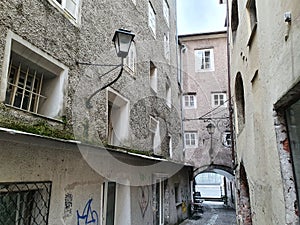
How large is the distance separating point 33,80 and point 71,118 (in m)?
0.92

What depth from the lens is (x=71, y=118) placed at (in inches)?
193

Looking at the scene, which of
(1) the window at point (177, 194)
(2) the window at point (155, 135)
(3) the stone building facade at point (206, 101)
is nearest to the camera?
(2) the window at point (155, 135)

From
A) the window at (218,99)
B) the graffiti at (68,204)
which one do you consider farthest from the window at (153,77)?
the window at (218,99)

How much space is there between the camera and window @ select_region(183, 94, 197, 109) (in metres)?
18.6

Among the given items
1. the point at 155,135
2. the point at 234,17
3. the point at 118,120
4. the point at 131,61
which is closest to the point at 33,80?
the point at 118,120

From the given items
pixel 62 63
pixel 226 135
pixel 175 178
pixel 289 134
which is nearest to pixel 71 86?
pixel 62 63

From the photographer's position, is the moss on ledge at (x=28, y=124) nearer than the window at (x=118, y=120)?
Yes

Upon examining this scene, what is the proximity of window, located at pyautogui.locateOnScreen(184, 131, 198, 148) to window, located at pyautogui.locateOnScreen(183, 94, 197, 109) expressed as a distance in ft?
5.93

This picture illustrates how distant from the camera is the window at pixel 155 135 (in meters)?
10.2

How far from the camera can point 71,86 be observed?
500 centimetres

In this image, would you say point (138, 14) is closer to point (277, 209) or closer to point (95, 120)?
point (95, 120)

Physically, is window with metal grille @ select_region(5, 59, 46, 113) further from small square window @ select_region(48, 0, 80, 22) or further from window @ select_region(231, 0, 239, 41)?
window @ select_region(231, 0, 239, 41)

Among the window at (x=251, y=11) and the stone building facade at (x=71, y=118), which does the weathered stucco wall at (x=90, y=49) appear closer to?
the stone building facade at (x=71, y=118)

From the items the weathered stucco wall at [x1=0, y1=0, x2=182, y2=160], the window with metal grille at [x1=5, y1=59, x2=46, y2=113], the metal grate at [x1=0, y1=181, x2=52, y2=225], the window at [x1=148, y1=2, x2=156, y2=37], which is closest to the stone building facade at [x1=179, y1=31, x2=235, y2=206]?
the window at [x1=148, y1=2, x2=156, y2=37]
